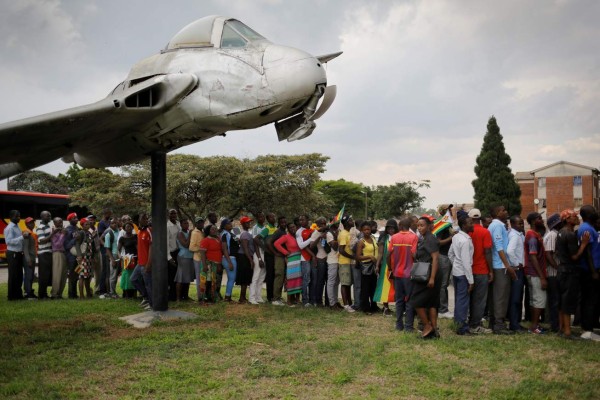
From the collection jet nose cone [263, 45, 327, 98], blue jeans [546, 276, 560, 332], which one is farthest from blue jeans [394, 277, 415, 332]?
jet nose cone [263, 45, 327, 98]

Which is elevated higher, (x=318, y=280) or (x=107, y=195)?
(x=107, y=195)

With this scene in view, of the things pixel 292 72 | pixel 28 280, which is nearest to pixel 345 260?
pixel 292 72

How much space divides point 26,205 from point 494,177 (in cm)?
4210

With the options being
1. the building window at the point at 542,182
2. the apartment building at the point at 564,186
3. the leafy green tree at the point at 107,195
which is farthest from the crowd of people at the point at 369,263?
the building window at the point at 542,182

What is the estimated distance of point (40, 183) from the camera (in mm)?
54500

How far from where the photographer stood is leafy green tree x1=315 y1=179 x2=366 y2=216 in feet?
244

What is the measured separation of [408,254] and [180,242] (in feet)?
18.1

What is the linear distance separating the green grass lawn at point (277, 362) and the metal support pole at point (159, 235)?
2.50 feet

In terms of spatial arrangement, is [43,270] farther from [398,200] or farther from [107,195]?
[398,200]

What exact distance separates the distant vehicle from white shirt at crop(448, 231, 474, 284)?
21051mm

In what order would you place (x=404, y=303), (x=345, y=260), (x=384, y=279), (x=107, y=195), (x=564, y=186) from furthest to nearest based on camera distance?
(x=564, y=186) → (x=107, y=195) → (x=345, y=260) → (x=384, y=279) → (x=404, y=303)

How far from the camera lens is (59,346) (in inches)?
288

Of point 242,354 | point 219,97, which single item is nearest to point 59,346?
point 242,354

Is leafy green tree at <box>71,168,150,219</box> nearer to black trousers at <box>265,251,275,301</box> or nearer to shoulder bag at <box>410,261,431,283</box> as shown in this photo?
black trousers at <box>265,251,275,301</box>
